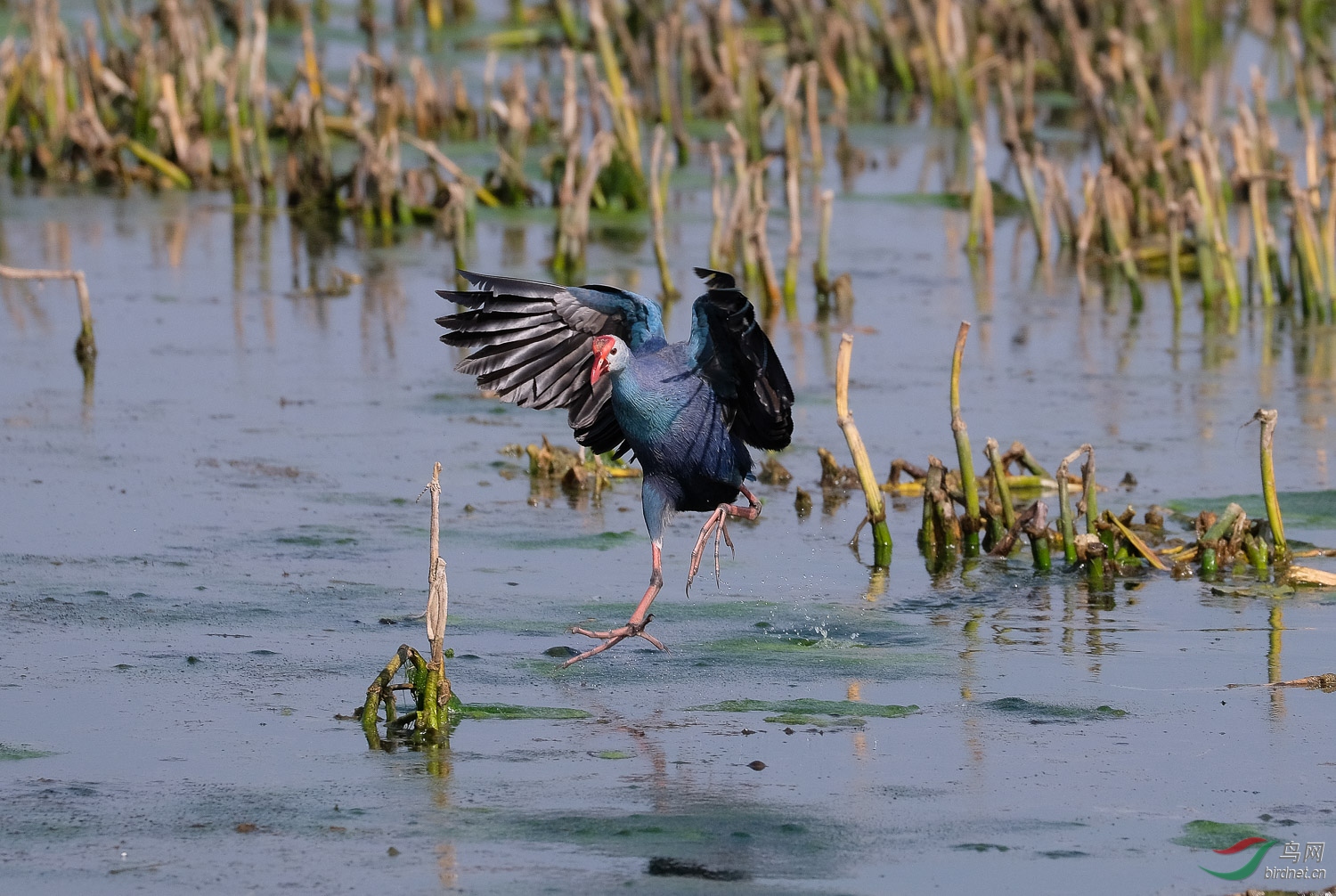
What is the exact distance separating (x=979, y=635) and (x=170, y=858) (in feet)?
9.73

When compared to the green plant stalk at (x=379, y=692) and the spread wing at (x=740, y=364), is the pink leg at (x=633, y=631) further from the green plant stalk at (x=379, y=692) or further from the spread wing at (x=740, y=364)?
the green plant stalk at (x=379, y=692)

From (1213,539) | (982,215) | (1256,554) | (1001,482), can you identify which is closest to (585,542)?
(1001,482)

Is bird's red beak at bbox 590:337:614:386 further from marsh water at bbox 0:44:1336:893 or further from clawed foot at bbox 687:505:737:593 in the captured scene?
marsh water at bbox 0:44:1336:893

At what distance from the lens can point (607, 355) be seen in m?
6.22

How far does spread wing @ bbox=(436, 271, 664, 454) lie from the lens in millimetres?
6613

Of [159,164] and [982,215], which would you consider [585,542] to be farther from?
[159,164]

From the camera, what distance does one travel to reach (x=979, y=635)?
22.1 feet

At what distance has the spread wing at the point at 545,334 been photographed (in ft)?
21.7

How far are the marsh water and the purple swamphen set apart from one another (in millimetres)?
449

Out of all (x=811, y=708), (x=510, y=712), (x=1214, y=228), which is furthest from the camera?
(x=1214, y=228)

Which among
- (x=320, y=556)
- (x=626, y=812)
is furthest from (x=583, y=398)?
(x=626, y=812)

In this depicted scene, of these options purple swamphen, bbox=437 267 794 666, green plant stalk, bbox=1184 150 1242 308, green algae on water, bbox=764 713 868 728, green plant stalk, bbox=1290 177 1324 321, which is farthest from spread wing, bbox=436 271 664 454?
green plant stalk, bbox=1184 150 1242 308

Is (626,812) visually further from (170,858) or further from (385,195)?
(385,195)

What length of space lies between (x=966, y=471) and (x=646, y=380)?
1.74 meters
